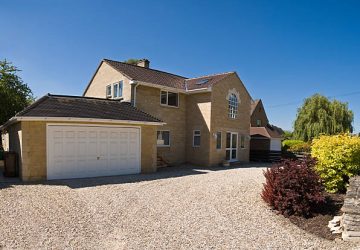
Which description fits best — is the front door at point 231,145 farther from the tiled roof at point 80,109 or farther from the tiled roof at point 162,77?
the tiled roof at point 80,109

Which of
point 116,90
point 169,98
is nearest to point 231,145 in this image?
point 169,98

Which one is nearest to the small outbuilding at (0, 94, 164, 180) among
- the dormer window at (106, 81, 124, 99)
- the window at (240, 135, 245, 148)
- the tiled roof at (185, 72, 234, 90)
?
the dormer window at (106, 81, 124, 99)

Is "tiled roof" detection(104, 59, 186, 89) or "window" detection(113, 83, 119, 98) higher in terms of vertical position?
"tiled roof" detection(104, 59, 186, 89)

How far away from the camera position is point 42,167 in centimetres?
1212

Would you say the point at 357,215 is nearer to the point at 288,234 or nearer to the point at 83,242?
the point at 288,234

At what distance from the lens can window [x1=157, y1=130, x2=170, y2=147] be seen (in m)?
19.3

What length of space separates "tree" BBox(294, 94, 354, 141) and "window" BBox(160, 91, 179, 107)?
2175 cm

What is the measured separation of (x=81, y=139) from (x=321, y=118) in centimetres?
3078

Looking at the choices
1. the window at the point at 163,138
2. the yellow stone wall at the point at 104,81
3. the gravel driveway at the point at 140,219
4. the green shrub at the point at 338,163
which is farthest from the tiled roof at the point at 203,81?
the gravel driveway at the point at 140,219

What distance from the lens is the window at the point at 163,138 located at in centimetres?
1929

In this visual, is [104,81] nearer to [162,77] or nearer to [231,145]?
[162,77]

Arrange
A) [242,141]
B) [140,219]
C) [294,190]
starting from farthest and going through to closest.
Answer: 1. [242,141]
2. [294,190]
3. [140,219]

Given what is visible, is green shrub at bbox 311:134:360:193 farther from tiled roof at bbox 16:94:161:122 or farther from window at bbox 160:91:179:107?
window at bbox 160:91:179:107

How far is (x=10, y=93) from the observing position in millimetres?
25625
